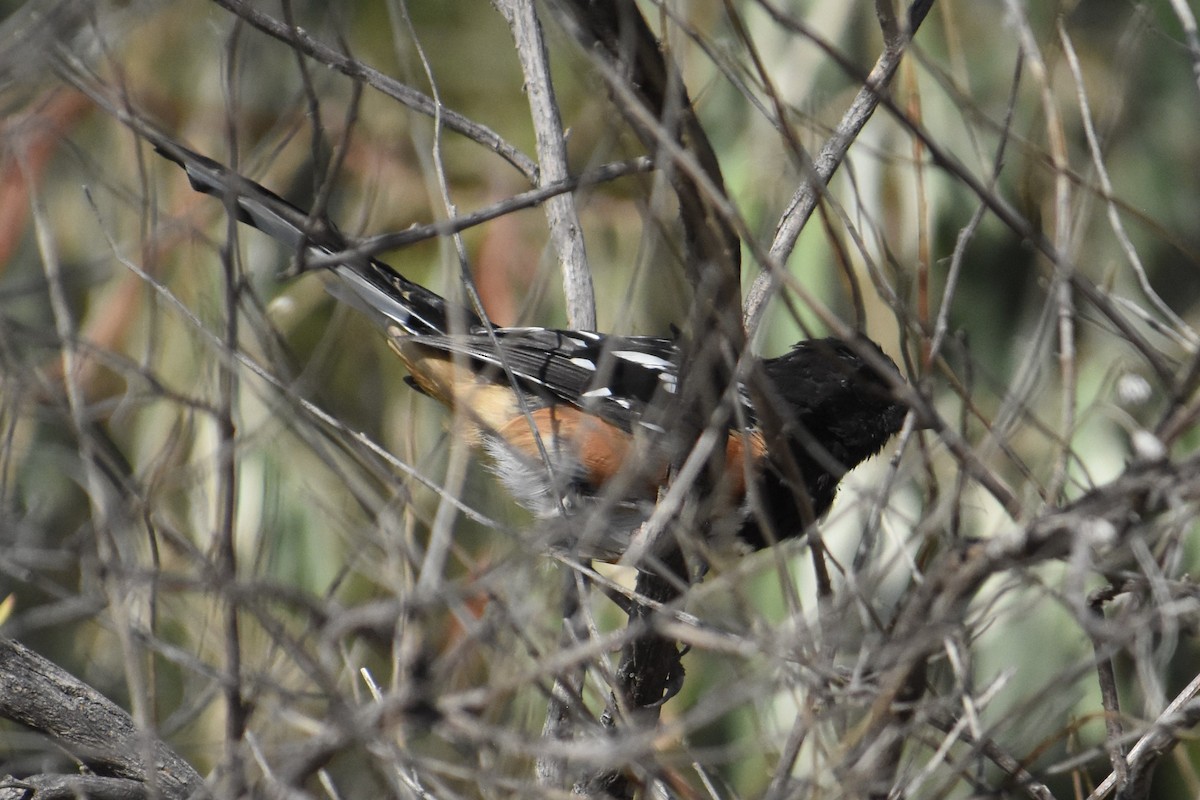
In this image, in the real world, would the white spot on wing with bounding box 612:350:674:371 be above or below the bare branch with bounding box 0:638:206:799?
above

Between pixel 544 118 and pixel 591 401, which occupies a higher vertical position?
pixel 544 118

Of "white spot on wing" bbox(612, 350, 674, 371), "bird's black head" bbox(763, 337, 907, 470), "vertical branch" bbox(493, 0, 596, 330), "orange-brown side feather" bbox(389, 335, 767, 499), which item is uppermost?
"vertical branch" bbox(493, 0, 596, 330)

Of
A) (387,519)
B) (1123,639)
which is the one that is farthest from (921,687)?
(387,519)

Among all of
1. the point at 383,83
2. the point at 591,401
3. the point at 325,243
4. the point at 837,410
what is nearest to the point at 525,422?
the point at 591,401

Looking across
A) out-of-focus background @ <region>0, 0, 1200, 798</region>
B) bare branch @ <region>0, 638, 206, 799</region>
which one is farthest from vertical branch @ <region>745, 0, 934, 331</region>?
bare branch @ <region>0, 638, 206, 799</region>

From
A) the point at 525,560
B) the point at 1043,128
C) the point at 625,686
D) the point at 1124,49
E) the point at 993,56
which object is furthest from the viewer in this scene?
the point at 993,56

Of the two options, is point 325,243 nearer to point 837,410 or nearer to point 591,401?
point 591,401

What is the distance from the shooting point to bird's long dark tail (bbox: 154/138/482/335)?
138 centimetres

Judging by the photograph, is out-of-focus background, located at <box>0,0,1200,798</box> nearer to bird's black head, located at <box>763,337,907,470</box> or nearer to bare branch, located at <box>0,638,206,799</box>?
bare branch, located at <box>0,638,206,799</box>

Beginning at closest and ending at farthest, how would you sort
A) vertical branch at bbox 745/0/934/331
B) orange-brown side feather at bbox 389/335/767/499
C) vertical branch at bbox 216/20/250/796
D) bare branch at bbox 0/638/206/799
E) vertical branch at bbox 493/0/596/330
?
vertical branch at bbox 216/20/250/796, vertical branch at bbox 745/0/934/331, bare branch at bbox 0/638/206/799, vertical branch at bbox 493/0/596/330, orange-brown side feather at bbox 389/335/767/499

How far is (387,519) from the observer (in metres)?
1.38

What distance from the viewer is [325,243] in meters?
1.70

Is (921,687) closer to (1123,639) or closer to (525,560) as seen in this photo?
(1123,639)

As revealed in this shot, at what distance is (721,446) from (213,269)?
1000mm
